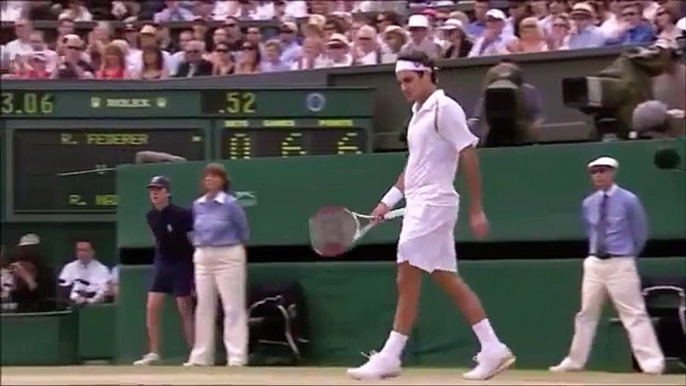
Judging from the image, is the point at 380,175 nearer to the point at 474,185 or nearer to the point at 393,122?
the point at 393,122

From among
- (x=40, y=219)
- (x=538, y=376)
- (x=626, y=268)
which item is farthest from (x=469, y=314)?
(x=40, y=219)

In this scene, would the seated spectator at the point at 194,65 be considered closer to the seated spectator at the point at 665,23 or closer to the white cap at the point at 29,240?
the white cap at the point at 29,240

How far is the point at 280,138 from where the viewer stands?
15148 mm

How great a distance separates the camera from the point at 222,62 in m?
17.0

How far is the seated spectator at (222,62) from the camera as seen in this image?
55.4ft

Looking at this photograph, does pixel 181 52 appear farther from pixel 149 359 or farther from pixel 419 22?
pixel 149 359

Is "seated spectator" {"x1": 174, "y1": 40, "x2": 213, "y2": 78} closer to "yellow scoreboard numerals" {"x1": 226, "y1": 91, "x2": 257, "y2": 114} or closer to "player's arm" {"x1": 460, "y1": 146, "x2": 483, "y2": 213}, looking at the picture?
"yellow scoreboard numerals" {"x1": 226, "y1": 91, "x2": 257, "y2": 114}

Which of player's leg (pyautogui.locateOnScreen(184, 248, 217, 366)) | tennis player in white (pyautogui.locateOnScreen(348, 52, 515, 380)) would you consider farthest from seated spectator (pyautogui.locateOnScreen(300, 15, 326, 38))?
tennis player in white (pyautogui.locateOnScreen(348, 52, 515, 380))

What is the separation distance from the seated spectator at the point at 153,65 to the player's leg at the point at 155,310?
3.46m

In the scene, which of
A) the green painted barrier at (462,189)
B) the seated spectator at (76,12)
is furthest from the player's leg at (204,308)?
the seated spectator at (76,12)

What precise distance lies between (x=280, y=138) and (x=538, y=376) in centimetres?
524

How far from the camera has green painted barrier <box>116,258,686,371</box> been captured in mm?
12500

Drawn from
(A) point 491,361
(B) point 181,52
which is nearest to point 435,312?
(A) point 491,361

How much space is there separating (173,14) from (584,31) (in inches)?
256
